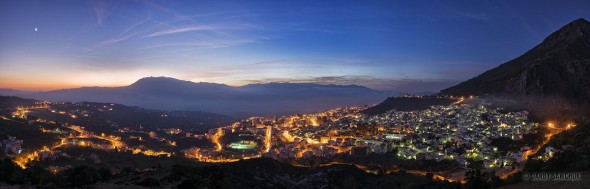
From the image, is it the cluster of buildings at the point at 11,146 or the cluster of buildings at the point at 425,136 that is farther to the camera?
the cluster of buildings at the point at 425,136

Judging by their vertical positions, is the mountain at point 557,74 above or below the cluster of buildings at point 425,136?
above

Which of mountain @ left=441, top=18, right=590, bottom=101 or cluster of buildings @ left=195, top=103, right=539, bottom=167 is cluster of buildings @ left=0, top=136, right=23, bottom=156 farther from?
mountain @ left=441, top=18, right=590, bottom=101

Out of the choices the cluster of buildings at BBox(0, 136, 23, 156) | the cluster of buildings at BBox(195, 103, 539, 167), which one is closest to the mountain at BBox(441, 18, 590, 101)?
the cluster of buildings at BBox(195, 103, 539, 167)

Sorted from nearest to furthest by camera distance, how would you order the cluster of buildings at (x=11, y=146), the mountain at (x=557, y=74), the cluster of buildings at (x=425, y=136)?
the cluster of buildings at (x=11, y=146) → the cluster of buildings at (x=425, y=136) → the mountain at (x=557, y=74)

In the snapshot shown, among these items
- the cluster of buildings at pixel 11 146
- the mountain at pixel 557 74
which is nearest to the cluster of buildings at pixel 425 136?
the mountain at pixel 557 74

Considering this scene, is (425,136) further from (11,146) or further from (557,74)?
(11,146)

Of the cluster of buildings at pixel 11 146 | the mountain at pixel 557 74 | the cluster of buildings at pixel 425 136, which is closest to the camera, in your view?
the cluster of buildings at pixel 11 146

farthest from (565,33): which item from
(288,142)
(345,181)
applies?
(345,181)

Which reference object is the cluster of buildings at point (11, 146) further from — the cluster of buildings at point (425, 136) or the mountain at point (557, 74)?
the mountain at point (557, 74)

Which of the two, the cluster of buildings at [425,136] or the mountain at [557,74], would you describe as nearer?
the cluster of buildings at [425,136]
